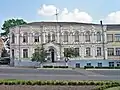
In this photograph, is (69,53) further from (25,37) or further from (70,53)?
(25,37)

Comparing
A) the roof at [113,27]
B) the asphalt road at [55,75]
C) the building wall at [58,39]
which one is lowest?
the asphalt road at [55,75]

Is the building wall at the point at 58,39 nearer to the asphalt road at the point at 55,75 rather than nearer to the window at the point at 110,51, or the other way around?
the window at the point at 110,51

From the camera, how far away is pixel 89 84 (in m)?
24.8

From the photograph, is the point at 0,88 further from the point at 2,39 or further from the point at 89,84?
the point at 2,39

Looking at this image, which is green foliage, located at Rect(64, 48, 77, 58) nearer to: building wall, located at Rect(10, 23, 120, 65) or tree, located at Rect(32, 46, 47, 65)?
building wall, located at Rect(10, 23, 120, 65)

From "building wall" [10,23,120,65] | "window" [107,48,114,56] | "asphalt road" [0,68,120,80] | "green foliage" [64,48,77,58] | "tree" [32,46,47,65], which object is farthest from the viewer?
"window" [107,48,114,56]

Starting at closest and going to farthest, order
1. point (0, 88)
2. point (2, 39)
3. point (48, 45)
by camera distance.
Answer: point (0, 88) < point (48, 45) < point (2, 39)

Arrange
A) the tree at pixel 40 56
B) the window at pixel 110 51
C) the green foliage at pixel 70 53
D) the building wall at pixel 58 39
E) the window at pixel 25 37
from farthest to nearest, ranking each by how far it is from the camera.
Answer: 1. the window at pixel 110 51
2. the window at pixel 25 37
3. the building wall at pixel 58 39
4. the green foliage at pixel 70 53
5. the tree at pixel 40 56

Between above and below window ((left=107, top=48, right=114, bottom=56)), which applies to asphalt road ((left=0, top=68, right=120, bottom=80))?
below

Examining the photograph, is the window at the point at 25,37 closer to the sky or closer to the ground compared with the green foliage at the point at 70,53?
closer to the sky

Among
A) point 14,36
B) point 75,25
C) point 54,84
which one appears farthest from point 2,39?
point 54,84

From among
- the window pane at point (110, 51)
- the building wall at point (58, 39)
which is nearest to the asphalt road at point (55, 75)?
the building wall at point (58, 39)

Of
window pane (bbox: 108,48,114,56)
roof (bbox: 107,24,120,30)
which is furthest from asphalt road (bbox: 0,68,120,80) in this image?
roof (bbox: 107,24,120,30)

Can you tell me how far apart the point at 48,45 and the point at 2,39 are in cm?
3127
